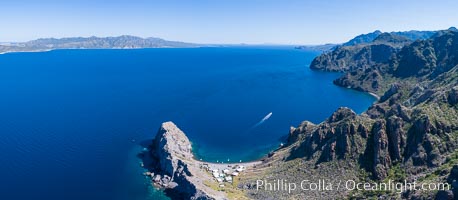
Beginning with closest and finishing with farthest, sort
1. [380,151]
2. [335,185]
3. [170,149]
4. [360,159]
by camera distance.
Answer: [335,185] < [380,151] < [360,159] < [170,149]

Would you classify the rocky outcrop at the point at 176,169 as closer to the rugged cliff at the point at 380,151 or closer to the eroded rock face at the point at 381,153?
the rugged cliff at the point at 380,151

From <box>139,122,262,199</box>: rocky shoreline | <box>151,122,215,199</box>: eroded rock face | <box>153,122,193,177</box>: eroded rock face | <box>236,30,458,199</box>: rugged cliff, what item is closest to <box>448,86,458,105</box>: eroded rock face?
<box>236,30,458,199</box>: rugged cliff

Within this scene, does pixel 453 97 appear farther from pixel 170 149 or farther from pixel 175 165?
pixel 170 149

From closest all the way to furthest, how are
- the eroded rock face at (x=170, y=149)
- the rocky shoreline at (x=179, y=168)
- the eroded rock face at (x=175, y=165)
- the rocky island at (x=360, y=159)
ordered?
the rocky island at (x=360, y=159) → the rocky shoreline at (x=179, y=168) → the eroded rock face at (x=175, y=165) → the eroded rock face at (x=170, y=149)

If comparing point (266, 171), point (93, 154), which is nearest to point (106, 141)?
point (93, 154)

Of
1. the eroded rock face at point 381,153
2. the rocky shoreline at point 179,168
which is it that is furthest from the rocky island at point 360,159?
the rocky shoreline at point 179,168

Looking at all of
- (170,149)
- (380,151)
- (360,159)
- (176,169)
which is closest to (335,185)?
(360,159)
